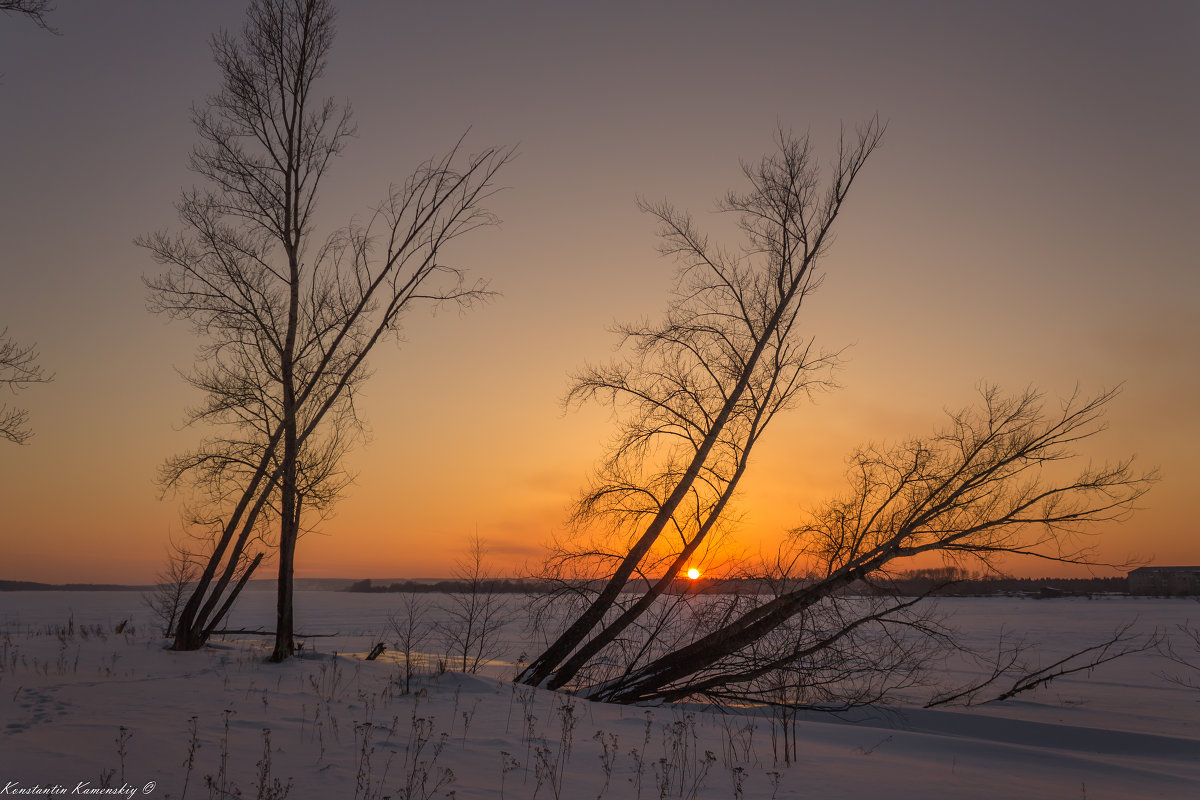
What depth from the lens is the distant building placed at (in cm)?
8081

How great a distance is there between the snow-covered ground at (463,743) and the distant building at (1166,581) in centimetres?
8795

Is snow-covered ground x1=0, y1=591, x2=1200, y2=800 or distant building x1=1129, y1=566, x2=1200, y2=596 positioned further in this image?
distant building x1=1129, y1=566, x2=1200, y2=596

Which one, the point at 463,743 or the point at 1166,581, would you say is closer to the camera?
the point at 463,743

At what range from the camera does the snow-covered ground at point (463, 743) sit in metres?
5.54

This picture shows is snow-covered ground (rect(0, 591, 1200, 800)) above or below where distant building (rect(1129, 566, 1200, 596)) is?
above

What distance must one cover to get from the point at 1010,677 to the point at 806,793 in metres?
12.8

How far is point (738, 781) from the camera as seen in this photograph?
6305 mm

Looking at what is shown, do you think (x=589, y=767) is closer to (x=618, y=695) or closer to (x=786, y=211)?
(x=618, y=695)

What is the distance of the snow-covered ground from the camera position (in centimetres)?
554

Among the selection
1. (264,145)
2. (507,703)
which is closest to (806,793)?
(507,703)

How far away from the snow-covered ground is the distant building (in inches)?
3463

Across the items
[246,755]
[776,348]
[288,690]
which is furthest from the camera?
[776,348]

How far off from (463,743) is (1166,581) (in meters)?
112

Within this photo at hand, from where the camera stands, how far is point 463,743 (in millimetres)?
7207
